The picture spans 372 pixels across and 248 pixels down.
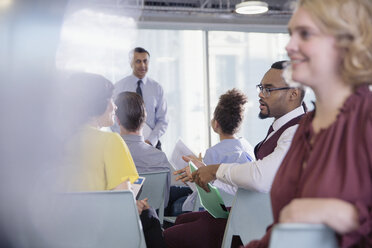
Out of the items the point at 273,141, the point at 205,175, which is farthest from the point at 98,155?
the point at 273,141

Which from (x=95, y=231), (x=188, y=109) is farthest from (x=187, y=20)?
(x=95, y=231)

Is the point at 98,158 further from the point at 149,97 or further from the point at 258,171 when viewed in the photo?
the point at 149,97

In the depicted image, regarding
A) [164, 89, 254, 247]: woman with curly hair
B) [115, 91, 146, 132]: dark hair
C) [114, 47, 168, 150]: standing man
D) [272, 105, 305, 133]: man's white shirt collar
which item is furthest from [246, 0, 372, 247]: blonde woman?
[114, 47, 168, 150]: standing man

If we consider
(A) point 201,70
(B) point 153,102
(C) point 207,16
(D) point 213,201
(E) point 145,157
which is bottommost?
(D) point 213,201

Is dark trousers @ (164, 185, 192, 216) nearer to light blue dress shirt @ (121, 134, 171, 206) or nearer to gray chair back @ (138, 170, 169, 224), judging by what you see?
light blue dress shirt @ (121, 134, 171, 206)

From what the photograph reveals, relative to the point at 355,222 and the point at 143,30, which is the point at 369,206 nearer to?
the point at 355,222

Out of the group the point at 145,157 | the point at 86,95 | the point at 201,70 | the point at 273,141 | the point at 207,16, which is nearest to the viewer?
the point at 86,95

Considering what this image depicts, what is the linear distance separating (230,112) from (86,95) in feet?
4.81

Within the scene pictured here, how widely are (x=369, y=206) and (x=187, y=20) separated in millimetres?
6893

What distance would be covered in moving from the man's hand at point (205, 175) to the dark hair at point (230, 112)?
106 centimetres

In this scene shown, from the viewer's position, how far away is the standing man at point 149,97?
4.95 m

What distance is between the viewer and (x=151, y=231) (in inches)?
87.0

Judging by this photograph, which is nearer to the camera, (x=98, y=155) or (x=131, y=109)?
(x=98, y=155)

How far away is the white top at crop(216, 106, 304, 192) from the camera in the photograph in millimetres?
1826
